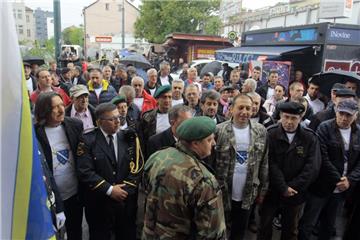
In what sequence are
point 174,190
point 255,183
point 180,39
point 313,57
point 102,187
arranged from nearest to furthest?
point 174,190 → point 102,187 → point 255,183 → point 313,57 → point 180,39

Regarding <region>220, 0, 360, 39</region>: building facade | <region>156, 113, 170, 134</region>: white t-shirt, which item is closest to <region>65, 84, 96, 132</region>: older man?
<region>156, 113, 170, 134</region>: white t-shirt

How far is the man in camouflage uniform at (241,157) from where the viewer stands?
3193 millimetres

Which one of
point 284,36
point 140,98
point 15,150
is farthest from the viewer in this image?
point 284,36

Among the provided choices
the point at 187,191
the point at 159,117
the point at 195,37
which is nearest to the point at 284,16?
the point at 195,37

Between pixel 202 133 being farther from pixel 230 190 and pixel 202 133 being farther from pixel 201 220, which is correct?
pixel 230 190

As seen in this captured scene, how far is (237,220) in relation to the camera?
137 inches

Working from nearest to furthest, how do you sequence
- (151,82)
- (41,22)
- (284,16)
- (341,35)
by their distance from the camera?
(151,82)
(341,35)
(284,16)
(41,22)

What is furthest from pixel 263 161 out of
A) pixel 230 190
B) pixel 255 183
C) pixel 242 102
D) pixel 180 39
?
pixel 180 39

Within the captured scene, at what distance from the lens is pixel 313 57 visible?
361 inches

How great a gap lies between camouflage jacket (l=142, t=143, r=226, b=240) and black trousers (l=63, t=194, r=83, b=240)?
139cm

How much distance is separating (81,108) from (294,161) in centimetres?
256

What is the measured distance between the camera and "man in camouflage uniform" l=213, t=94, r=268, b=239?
10.5 feet

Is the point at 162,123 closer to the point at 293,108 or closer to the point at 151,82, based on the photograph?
the point at 293,108

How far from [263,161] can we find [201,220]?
4.79ft
